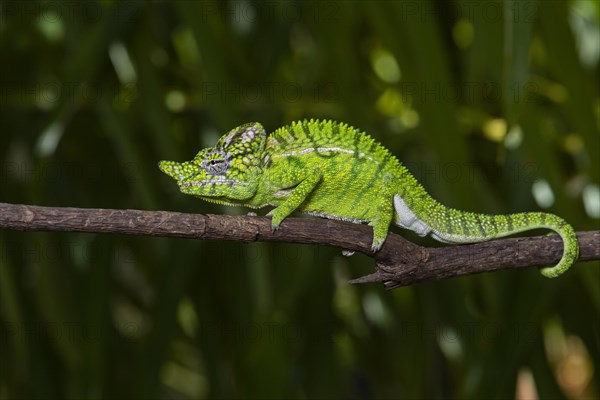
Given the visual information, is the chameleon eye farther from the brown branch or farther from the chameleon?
the brown branch

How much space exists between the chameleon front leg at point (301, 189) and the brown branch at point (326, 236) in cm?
11

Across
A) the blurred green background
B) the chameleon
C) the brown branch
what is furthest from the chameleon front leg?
the blurred green background

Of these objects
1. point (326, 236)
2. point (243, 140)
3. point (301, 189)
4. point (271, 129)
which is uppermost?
point (271, 129)

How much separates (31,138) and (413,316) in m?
1.09

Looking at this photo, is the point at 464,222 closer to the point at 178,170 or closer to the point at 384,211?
the point at 384,211

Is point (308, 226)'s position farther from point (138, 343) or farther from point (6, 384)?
point (6, 384)

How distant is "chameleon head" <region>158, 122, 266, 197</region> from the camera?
1.31 metres

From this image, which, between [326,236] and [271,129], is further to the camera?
[271,129]

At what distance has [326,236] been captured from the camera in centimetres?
113

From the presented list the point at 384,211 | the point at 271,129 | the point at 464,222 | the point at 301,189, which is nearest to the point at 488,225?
the point at 464,222

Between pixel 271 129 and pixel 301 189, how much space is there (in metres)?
0.54

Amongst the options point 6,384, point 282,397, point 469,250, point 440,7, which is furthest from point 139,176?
point 6,384

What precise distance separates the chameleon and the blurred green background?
0.24 ft

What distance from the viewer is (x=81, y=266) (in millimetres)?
2008
